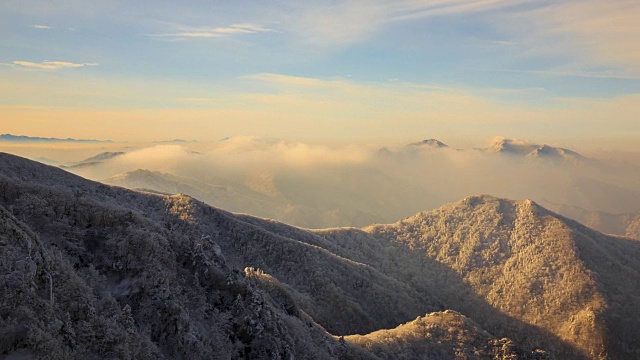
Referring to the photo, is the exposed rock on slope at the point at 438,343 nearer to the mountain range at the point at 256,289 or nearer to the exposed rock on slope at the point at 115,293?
the mountain range at the point at 256,289

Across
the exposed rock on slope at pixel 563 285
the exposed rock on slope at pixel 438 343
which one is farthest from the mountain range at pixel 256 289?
the exposed rock on slope at pixel 563 285

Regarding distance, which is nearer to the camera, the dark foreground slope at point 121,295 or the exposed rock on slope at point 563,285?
the dark foreground slope at point 121,295

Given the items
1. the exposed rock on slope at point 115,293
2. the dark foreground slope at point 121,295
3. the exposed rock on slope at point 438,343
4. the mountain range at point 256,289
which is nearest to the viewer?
the exposed rock on slope at point 115,293

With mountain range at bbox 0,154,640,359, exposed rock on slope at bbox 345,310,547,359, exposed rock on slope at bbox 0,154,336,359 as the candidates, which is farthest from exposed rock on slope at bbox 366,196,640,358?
exposed rock on slope at bbox 0,154,336,359

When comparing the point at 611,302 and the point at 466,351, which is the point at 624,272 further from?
the point at 466,351

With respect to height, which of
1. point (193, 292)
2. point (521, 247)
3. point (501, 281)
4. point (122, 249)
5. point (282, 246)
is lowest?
point (501, 281)

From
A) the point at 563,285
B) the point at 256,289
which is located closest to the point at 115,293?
the point at 256,289

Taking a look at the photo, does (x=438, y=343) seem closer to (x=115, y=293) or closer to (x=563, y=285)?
(x=115, y=293)

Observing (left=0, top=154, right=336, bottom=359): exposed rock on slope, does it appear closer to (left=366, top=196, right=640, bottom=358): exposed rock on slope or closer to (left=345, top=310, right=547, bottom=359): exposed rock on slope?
(left=345, top=310, right=547, bottom=359): exposed rock on slope

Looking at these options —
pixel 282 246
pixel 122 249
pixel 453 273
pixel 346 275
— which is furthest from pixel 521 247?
pixel 122 249
